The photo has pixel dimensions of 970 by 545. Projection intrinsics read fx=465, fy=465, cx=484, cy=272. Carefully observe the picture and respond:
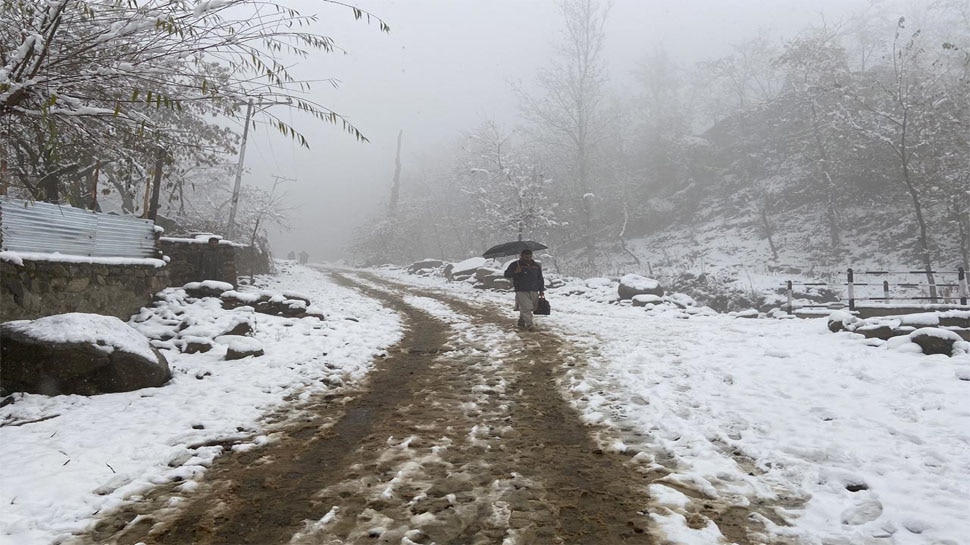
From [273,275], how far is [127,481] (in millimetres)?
23129

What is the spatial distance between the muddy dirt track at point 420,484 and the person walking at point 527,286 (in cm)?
468

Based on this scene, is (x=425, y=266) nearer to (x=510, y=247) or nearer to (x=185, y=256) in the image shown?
(x=510, y=247)

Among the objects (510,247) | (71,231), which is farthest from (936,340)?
(71,231)

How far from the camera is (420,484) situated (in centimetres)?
344

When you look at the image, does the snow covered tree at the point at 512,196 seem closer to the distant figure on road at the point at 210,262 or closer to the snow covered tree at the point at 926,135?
the distant figure on road at the point at 210,262

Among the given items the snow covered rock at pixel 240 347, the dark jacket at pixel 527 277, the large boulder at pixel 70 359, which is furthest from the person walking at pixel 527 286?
the large boulder at pixel 70 359

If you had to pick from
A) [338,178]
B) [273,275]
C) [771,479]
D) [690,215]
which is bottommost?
[771,479]

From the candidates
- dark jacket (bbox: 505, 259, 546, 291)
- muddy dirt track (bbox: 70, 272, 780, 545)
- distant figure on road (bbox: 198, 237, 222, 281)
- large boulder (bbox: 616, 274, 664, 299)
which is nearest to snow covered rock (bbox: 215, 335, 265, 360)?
muddy dirt track (bbox: 70, 272, 780, 545)

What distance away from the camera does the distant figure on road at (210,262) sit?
12.8 m

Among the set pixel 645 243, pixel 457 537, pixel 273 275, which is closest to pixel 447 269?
pixel 273 275

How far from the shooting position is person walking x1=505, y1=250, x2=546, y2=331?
10656mm

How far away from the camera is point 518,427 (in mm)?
4668

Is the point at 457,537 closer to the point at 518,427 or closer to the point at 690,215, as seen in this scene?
the point at 518,427

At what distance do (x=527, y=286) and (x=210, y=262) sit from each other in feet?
29.3
